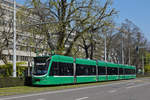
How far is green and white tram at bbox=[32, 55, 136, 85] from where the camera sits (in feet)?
81.7

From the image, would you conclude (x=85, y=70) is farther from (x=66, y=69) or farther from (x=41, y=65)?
(x=41, y=65)

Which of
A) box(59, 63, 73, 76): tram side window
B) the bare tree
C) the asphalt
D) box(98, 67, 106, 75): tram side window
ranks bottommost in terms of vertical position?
the asphalt

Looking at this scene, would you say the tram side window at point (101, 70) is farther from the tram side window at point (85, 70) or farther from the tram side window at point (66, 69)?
the tram side window at point (66, 69)

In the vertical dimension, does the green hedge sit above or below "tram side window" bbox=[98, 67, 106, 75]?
below

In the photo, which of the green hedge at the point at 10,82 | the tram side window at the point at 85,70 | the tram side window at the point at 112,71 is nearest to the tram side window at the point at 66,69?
the tram side window at the point at 85,70

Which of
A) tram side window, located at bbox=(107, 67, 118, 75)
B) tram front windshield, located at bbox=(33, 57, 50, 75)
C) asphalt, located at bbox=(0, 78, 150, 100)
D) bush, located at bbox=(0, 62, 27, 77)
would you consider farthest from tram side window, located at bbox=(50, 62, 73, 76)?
tram side window, located at bbox=(107, 67, 118, 75)

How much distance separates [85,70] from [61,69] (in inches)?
242

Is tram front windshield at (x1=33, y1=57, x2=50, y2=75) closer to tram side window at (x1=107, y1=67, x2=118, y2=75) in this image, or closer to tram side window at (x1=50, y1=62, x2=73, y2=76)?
tram side window at (x1=50, y1=62, x2=73, y2=76)

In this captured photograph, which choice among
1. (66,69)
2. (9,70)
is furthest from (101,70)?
(9,70)

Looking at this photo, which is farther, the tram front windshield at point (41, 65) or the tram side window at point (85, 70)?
the tram side window at point (85, 70)

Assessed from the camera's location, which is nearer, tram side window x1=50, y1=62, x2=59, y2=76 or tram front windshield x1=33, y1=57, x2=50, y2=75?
tram front windshield x1=33, y1=57, x2=50, y2=75

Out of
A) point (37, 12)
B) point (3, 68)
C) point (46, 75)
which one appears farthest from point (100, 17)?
point (3, 68)

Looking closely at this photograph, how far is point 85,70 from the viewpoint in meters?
32.2

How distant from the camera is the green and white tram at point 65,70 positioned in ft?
81.7
